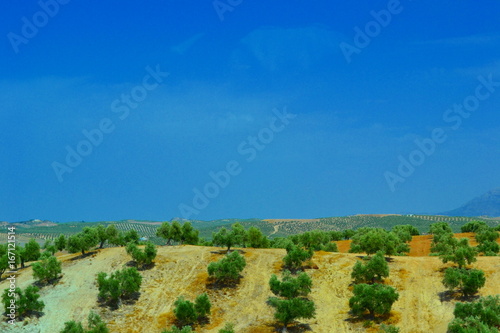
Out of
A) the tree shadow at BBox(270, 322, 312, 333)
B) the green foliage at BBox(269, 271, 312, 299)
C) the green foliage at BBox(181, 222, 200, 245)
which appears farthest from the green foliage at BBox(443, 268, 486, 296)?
the green foliage at BBox(181, 222, 200, 245)

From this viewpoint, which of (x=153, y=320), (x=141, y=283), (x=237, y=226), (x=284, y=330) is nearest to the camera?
(x=284, y=330)

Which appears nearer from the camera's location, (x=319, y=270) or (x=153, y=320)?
(x=153, y=320)

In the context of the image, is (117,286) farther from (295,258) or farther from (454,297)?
(454,297)

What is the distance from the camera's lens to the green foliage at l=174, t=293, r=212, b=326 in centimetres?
4903

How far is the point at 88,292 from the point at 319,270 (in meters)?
30.7

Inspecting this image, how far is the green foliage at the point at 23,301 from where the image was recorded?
49594 millimetres

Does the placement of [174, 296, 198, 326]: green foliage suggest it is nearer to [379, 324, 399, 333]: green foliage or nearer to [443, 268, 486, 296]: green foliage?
[379, 324, 399, 333]: green foliage

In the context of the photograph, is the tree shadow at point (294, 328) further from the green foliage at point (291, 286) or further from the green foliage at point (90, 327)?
the green foliage at point (90, 327)

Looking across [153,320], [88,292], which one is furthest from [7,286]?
[153,320]

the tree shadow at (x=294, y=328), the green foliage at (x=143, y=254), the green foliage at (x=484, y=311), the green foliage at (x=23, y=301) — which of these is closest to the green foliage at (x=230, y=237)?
the green foliage at (x=143, y=254)

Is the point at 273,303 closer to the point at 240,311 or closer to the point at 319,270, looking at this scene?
the point at 240,311

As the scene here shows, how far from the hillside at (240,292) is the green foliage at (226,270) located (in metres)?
1.62

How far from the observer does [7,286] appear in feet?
190

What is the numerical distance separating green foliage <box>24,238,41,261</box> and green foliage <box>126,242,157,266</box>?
1657 cm
